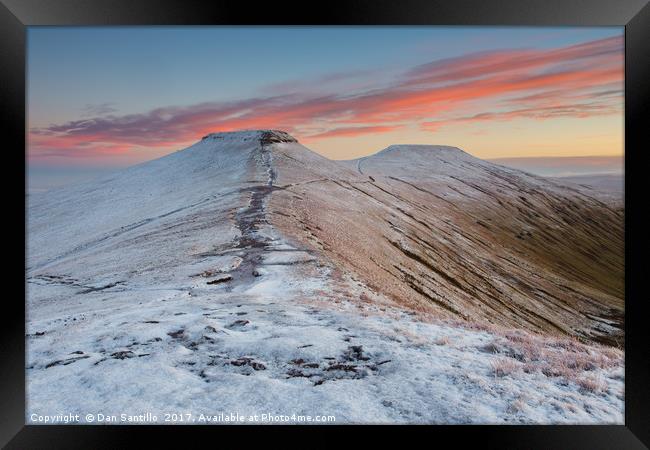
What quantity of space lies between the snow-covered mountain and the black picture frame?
2.84 feet

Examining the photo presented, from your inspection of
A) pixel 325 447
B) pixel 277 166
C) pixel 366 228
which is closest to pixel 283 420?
pixel 325 447

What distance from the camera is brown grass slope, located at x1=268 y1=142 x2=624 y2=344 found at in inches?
1096

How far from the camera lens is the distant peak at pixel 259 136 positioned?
7752 cm

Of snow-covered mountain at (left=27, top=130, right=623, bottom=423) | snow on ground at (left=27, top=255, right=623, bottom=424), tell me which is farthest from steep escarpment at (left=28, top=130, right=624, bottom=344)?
snow on ground at (left=27, top=255, right=623, bottom=424)

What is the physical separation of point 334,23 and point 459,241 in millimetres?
51281

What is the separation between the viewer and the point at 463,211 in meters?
85.9

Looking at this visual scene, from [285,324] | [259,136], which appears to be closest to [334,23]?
[285,324]

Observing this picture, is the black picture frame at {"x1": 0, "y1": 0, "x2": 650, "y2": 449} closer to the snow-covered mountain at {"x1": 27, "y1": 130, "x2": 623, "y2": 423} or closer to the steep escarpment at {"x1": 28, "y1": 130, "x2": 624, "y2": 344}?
the snow-covered mountain at {"x1": 27, "y1": 130, "x2": 623, "y2": 423}

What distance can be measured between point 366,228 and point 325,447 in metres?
28.0

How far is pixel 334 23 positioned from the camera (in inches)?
399

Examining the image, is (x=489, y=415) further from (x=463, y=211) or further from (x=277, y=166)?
(x=463, y=211)
